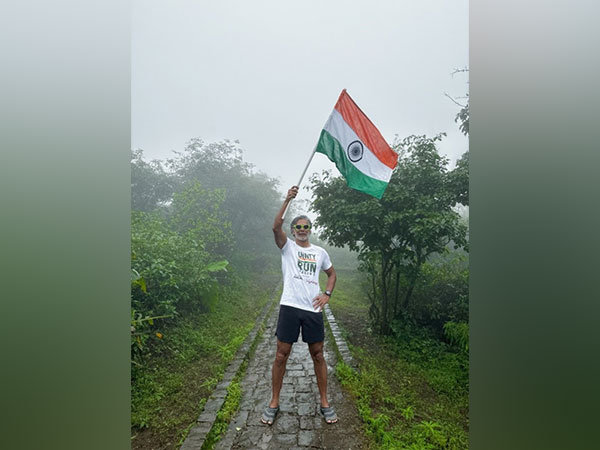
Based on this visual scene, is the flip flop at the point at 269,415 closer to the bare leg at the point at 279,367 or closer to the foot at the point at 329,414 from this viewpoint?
the bare leg at the point at 279,367

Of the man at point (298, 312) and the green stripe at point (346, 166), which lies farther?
the green stripe at point (346, 166)

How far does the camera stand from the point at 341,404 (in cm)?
247

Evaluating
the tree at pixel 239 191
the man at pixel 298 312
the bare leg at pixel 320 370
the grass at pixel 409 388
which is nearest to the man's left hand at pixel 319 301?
the man at pixel 298 312

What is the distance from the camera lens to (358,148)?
2.39m

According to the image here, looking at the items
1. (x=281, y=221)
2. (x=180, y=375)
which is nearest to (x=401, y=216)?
(x=281, y=221)

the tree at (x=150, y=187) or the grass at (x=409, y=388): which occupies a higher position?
the tree at (x=150, y=187)

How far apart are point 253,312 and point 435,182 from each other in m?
4.39

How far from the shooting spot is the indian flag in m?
2.34

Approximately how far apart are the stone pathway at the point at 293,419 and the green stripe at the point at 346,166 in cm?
197

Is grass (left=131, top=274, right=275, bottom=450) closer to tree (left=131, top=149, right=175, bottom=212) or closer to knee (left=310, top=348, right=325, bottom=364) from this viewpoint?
knee (left=310, top=348, right=325, bottom=364)

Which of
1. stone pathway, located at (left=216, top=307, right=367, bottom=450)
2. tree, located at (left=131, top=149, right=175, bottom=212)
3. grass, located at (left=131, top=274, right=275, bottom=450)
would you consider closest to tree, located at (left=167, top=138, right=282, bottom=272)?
tree, located at (left=131, top=149, right=175, bottom=212)

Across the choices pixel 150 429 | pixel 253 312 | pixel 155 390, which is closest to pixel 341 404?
pixel 150 429

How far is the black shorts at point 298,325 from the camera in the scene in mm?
2223
